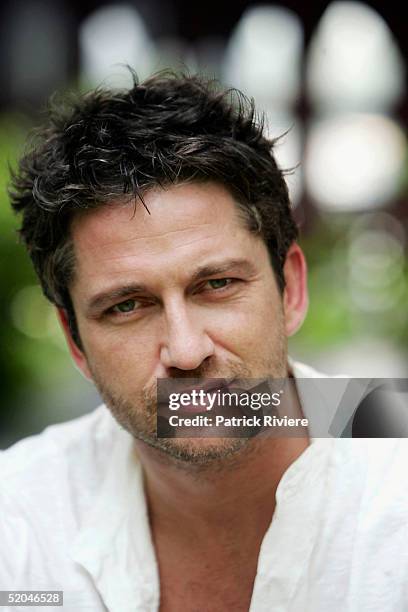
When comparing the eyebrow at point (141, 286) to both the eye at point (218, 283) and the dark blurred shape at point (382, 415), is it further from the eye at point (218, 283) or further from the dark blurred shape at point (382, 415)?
the dark blurred shape at point (382, 415)

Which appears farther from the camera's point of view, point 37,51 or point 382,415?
point 37,51

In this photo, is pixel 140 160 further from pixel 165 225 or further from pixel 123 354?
pixel 123 354

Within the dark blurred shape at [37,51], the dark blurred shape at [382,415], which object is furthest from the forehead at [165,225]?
the dark blurred shape at [37,51]

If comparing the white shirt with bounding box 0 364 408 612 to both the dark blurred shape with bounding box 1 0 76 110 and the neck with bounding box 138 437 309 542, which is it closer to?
the neck with bounding box 138 437 309 542

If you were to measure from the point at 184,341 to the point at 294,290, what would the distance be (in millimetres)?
272

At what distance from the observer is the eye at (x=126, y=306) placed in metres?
0.80

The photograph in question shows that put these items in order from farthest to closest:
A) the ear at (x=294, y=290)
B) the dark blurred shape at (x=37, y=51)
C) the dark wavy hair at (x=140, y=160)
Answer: the dark blurred shape at (x=37, y=51)
the ear at (x=294, y=290)
the dark wavy hair at (x=140, y=160)

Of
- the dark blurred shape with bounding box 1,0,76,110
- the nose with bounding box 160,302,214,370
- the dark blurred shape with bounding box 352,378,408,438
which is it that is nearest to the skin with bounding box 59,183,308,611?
the nose with bounding box 160,302,214,370

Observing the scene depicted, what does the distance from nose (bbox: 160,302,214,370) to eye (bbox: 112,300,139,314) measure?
0.20ft

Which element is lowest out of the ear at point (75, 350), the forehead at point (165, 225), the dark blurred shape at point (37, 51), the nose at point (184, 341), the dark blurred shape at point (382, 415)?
the dark blurred shape at point (382, 415)

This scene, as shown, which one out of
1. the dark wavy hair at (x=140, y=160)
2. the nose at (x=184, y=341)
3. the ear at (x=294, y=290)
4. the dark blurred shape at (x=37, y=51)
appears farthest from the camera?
the dark blurred shape at (x=37, y=51)

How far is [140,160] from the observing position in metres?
0.83

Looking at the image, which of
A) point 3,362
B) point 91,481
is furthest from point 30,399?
point 91,481

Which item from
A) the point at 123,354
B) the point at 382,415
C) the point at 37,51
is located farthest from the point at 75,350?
the point at 37,51
